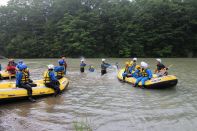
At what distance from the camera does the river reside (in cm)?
704

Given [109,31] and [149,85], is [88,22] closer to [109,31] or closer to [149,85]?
Answer: [109,31]

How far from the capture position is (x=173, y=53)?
125ft

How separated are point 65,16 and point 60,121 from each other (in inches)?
1298

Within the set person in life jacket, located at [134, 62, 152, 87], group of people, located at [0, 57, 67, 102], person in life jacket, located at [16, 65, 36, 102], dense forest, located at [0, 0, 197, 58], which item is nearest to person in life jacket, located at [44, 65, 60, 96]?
group of people, located at [0, 57, 67, 102]

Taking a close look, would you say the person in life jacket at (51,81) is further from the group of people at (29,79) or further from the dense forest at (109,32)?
the dense forest at (109,32)

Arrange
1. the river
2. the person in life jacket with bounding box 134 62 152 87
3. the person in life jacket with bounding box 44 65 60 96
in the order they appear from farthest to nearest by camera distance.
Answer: the person in life jacket with bounding box 134 62 152 87
the person in life jacket with bounding box 44 65 60 96
the river

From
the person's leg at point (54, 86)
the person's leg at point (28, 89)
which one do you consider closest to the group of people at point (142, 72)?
the person's leg at point (54, 86)

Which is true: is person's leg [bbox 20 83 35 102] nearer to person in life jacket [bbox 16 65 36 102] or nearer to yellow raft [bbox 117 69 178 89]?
person in life jacket [bbox 16 65 36 102]

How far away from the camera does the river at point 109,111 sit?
277 inches

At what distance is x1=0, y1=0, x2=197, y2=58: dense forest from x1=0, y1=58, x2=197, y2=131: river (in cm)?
2603

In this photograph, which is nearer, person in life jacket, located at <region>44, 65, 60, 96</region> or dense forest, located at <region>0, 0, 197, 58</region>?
person in life jacket, located at <region>44, 65, 60, 96</region>

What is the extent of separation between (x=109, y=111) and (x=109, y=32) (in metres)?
31.2

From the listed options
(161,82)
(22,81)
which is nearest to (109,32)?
(161,82)

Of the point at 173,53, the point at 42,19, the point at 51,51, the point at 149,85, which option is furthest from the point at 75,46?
the point at 149,85
